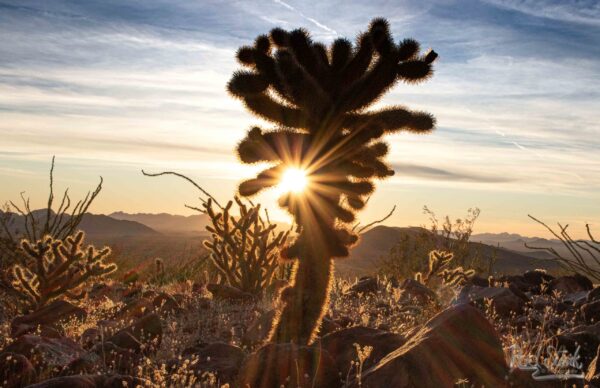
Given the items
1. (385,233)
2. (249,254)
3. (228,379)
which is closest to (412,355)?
(228,379)

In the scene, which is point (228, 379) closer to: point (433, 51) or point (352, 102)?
point (352, 102)

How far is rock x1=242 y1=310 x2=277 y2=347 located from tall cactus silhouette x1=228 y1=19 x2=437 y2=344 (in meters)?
0.41

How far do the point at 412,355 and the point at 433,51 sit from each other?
318 cm

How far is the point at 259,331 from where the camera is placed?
626 centimetres

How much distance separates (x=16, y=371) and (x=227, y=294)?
4.78 metres

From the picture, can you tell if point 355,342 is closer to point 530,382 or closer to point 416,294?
point 530,382

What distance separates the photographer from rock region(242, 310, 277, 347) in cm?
616

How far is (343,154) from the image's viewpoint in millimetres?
5887

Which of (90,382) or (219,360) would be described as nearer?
(90,382)

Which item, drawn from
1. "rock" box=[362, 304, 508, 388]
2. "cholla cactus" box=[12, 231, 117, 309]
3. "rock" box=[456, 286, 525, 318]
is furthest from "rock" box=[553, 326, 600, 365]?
"cholla cactus" box=[12, 231, 117, 309]

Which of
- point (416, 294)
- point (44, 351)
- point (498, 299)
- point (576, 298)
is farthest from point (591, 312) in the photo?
point (44, 351)

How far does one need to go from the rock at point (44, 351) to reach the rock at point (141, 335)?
0.45 metres

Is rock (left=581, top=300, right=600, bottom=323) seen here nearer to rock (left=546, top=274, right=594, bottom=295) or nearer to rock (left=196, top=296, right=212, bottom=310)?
rock (left=546, top=274, right=594, bottom=295)

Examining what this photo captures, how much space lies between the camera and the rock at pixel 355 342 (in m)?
4.94
